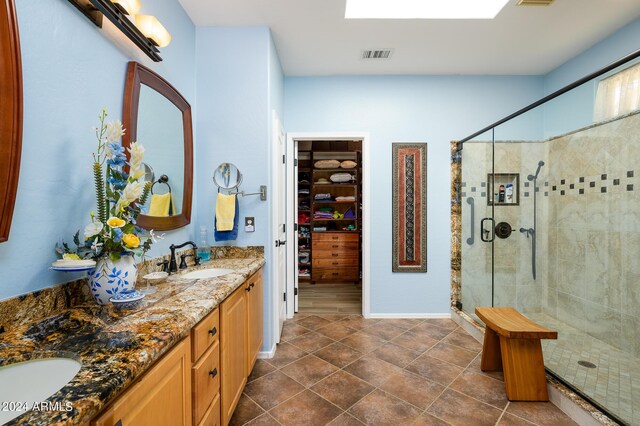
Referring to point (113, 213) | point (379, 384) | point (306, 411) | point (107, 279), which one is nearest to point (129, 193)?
point (113, 213)

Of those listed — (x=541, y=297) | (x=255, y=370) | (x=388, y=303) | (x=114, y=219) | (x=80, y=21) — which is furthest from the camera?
(x=388, y=303)

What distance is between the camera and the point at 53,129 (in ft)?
3.67

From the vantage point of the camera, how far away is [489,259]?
10.0 ft

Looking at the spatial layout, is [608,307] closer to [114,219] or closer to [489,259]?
[489,259]

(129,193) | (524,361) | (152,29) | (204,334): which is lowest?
(524,361)

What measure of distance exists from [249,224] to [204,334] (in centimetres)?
124

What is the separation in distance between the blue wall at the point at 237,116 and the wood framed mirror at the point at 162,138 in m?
0.19

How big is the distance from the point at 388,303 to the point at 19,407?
310 cm

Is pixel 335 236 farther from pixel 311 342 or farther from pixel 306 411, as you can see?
pixel 306 411

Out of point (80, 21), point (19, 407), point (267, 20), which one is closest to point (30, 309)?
point (19, 407)

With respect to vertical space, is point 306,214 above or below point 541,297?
above

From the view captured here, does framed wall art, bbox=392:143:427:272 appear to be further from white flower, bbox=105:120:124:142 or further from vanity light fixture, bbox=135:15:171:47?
white flower, bbox=105:120:124:142

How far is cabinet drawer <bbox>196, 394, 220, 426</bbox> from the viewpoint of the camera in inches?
48.9

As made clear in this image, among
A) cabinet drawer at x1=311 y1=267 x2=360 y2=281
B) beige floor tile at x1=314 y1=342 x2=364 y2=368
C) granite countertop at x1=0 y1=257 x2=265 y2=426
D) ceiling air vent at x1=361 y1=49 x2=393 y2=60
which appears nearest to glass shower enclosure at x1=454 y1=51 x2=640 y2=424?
ceiling air vent at x1=361 y1=49 x2=393 y2=60
